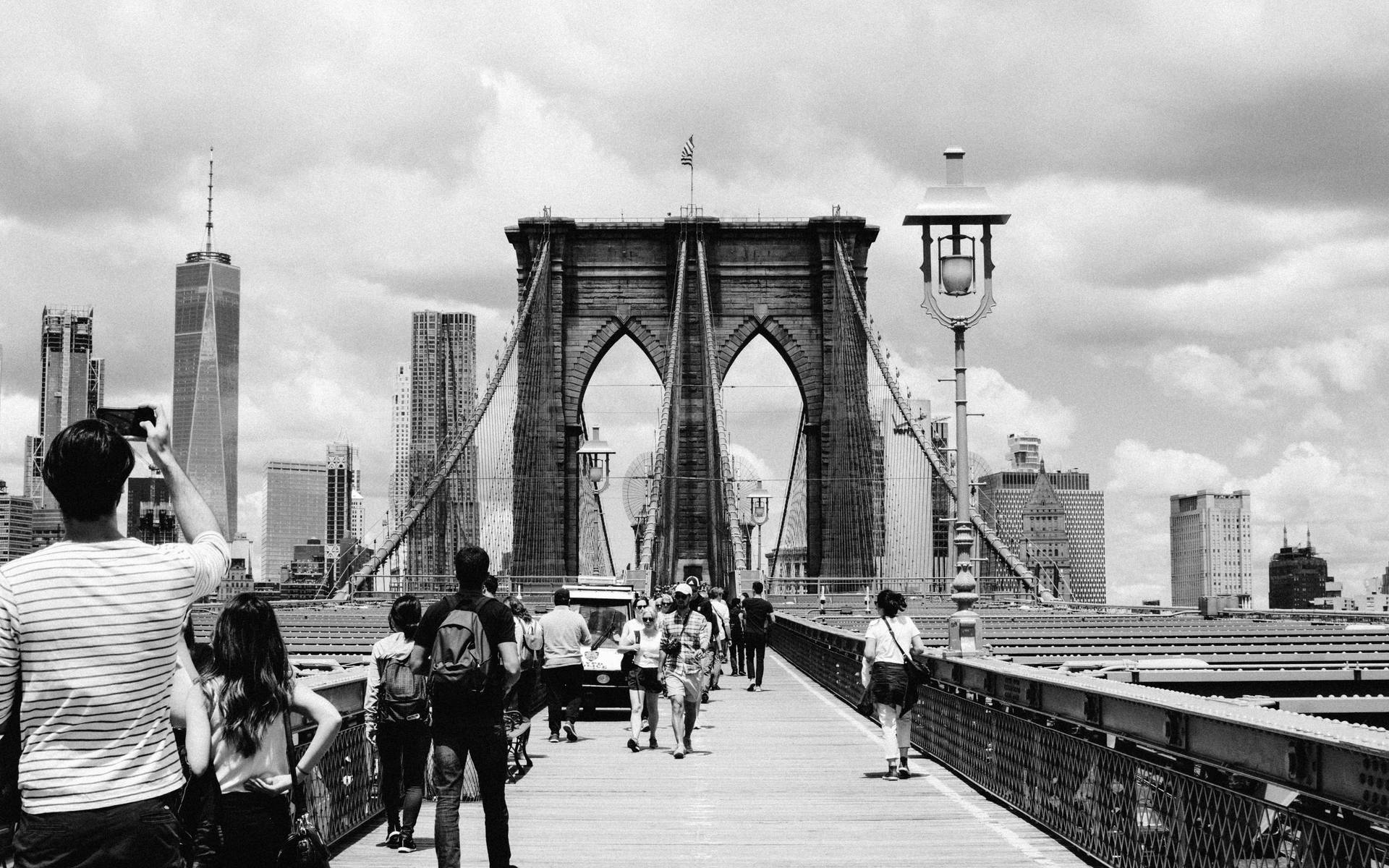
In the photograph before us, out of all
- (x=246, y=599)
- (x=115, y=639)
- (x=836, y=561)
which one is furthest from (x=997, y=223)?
(x=836, y=561)

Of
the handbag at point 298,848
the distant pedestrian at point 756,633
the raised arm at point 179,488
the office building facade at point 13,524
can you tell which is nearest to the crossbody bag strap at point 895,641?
the handbag at point 298,848

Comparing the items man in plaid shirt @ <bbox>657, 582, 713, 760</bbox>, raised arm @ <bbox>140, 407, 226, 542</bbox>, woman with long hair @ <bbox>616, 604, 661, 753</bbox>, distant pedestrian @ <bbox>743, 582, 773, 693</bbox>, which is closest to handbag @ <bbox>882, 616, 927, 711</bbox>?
man in plaid shirt @ <bbox>657, 582, 713, 760</bbox>

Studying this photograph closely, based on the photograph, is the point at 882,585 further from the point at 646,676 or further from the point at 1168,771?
the point at 1168,771

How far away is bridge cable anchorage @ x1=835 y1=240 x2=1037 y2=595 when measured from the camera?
175 ft

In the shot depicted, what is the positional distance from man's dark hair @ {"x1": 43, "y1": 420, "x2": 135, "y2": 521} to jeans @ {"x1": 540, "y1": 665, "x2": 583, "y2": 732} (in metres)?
12.5

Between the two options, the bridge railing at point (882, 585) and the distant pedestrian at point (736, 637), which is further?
the bridge railing at point (882, 585)

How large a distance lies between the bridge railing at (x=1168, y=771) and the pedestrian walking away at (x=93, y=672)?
155 inches

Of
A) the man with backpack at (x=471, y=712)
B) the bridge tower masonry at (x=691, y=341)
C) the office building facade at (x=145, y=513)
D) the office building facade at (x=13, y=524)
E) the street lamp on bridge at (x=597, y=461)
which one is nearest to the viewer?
the man with backpack at (x=471, y=712)

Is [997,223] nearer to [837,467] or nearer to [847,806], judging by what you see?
[847,806]

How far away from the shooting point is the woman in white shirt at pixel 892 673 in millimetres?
13383

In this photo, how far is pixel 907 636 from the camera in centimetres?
1370

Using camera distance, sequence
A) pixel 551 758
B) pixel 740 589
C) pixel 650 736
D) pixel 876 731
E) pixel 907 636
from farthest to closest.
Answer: pixel 740 589, pixel 876 731, pixel 650 736, pixel 551 758, pixel 907 636

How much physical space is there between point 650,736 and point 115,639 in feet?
41.0

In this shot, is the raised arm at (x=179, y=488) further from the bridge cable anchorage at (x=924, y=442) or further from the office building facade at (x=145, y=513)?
the office building facade at (x=145, y=513)
